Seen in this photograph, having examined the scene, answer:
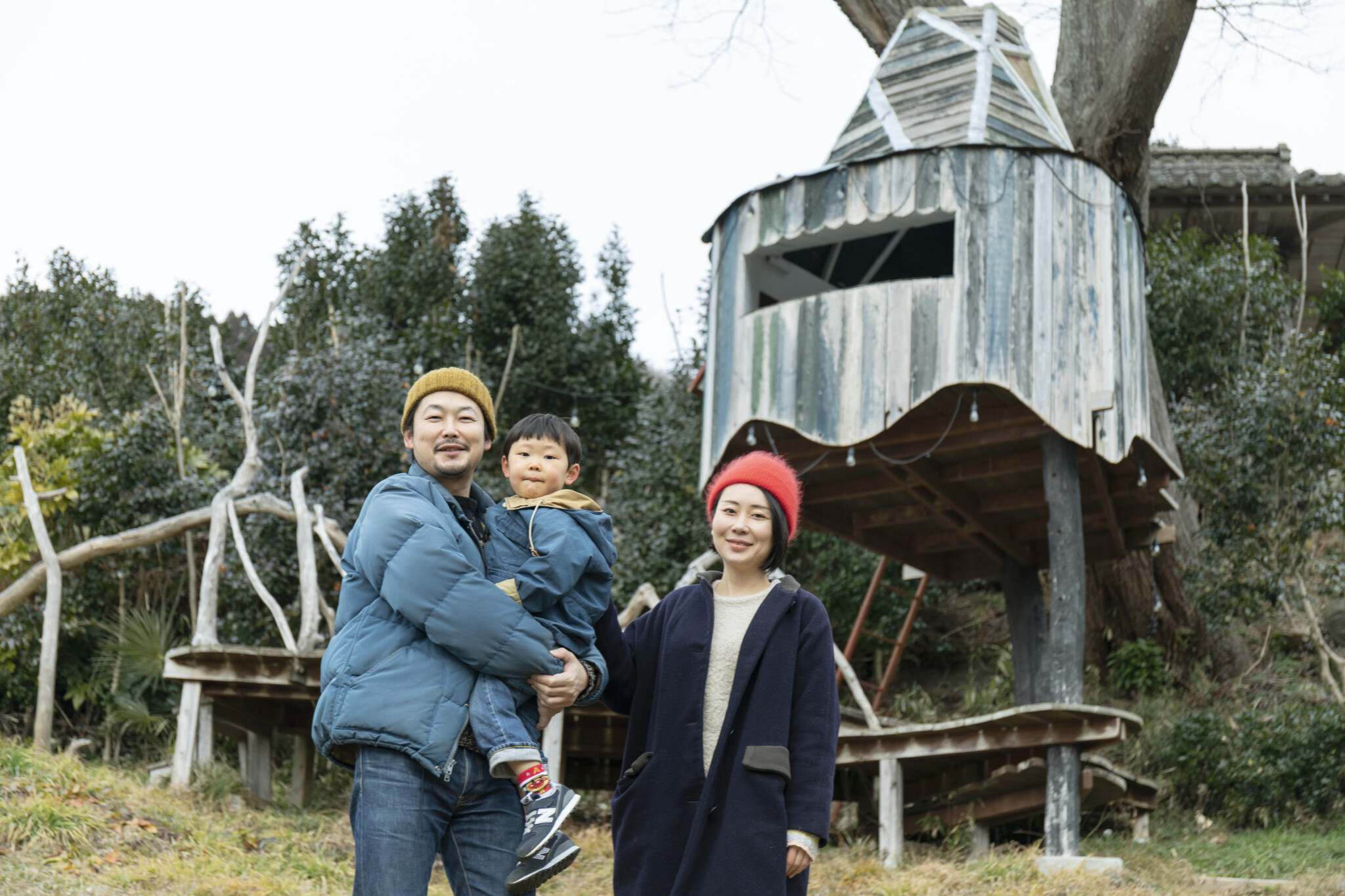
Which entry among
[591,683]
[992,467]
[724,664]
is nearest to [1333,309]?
[992,467]

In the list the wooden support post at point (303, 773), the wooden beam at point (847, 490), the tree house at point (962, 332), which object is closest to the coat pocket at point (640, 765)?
the tree house at point (962, 332)

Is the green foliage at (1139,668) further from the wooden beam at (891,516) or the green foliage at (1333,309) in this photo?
the green foliage at (1333,309)

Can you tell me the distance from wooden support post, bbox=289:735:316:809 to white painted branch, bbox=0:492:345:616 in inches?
60.0

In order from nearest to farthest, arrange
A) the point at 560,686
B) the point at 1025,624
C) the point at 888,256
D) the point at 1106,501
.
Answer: the point at 560,686
the point at 1106,501
the point at 888,256
the point at 1025,624

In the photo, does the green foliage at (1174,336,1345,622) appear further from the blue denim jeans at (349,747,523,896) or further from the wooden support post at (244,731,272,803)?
the blue denim jeans at (349,747,523,896)

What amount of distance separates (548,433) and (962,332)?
5.49 metres

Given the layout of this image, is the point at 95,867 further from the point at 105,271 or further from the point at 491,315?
the point at 105,271

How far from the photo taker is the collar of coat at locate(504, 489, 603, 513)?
3182mm

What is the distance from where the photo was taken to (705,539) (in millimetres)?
13281

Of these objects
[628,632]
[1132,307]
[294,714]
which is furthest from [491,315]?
[628,632]

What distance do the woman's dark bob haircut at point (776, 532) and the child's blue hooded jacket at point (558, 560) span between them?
433 millimetres

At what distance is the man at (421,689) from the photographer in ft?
8.93

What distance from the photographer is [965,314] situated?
8.35m

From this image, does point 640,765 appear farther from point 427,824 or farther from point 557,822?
point 427,824
